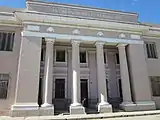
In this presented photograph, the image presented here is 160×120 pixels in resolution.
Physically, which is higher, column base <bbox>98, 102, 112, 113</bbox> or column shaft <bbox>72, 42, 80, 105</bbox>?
column shaft <bbox>72, 42, 80, 105</bbox>

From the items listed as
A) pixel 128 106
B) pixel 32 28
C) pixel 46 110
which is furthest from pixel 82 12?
pixel 128 106

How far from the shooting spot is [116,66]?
14.4 metres

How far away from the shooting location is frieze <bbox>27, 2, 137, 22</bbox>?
11633mm

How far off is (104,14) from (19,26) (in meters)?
7.12

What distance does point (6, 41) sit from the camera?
1134cm

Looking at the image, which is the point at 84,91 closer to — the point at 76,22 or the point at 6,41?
the point at 76,22

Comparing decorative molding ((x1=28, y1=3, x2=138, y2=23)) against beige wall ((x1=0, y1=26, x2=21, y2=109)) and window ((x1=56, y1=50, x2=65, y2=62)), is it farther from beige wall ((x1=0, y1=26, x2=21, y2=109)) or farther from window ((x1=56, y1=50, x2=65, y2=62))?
window ((x1=56, y1=50, x2=65, y2=62))

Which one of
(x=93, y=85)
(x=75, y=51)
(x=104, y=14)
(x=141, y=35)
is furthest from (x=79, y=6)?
(x=93, y=85)

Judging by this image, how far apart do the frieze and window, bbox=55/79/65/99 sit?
5.57 m

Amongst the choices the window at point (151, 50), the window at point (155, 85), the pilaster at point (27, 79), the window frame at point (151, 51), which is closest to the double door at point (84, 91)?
the pilaster at point (27, 79)

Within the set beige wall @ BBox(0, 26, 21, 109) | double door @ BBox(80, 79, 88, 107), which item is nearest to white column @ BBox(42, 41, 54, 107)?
beige wall @ BBox(0, 26, 21, 109)

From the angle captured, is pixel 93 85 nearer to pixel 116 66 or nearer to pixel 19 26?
pixel 116 66

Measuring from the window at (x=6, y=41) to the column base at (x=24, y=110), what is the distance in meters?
4.43

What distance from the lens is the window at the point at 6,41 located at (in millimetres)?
11250
